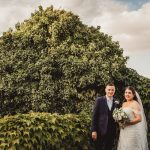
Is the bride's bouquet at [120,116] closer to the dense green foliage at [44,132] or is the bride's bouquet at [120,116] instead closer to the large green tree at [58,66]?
the dense green foliage at [44,132]

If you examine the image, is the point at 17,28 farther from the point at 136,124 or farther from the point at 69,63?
the point at 136,124

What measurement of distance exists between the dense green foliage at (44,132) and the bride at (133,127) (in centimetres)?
96

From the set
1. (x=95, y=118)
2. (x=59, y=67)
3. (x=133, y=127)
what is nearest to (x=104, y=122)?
(x=95, y=118)

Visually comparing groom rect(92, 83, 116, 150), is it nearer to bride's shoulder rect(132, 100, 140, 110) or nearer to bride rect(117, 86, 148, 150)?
bride rect(117, 86, 148, 150)

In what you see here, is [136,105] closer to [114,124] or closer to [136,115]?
[136,115]

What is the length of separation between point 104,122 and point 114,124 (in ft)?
1.20

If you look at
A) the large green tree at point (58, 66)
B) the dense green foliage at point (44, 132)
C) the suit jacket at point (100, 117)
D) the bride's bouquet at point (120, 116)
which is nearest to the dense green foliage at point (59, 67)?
the large green tree at point (58, 66)

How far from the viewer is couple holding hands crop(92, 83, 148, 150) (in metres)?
11.7

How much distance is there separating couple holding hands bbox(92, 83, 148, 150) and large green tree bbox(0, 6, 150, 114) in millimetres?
5885

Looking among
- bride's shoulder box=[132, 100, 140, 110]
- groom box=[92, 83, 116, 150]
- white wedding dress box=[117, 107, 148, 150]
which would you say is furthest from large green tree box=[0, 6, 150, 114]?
groom box=[92, 83, 116, 150]

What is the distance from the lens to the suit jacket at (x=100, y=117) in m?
11.7

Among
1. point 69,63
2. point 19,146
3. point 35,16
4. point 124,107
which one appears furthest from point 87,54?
point 19,146

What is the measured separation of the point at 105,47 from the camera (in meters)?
20.3

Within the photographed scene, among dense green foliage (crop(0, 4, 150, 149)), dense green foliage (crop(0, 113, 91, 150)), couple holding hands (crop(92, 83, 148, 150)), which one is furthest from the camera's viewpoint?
dense green foliage (crop(0, 4, 150, 149))
